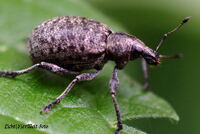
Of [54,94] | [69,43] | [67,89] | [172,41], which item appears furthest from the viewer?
[172,41]

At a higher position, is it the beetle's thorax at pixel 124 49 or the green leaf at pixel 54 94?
the beetle's thorax at pixel 124 49

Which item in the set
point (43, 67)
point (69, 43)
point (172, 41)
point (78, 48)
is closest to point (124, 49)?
point (78, 48)

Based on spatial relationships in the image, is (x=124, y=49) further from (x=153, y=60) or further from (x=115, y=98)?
(x=115, y=98)

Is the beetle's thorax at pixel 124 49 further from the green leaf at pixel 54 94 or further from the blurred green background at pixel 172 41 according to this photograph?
the blurred green background at pixel 172 41

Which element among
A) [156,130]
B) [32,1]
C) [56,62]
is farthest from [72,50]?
[156,130]

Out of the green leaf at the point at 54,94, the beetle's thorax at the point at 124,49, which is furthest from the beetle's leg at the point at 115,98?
the beetle's thorax at the point at 124,49

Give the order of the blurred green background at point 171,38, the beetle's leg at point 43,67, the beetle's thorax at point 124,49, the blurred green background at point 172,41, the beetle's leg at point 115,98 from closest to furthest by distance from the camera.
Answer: the beetle's leg at point 115,98 < the beetle's leg at point 43,67 < the beetle's thorax at point 124,49 < the blurred green background at point 172,41 < the blurred green background at point 171,38
